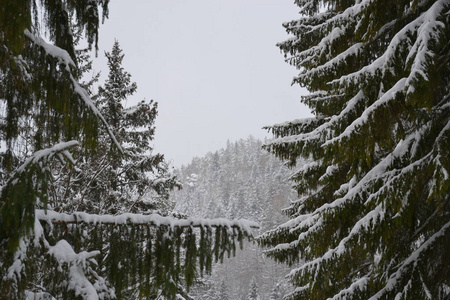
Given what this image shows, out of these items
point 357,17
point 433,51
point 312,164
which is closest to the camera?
point 433,51

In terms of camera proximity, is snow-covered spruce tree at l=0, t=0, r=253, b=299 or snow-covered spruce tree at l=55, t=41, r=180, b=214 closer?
snow-covered spruce tree at l=0, t=0, r=253, b=299

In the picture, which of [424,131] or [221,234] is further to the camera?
[424,131]

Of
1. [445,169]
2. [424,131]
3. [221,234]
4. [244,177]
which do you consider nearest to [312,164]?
[424,131]

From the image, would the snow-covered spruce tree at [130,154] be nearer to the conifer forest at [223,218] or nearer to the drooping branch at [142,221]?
the conifer forest at [223,218]

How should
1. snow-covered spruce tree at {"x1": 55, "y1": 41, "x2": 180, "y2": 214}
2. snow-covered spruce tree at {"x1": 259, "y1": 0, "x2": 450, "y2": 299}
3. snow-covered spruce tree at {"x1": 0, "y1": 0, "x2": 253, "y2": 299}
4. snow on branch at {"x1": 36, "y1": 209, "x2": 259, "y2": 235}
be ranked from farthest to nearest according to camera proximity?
snow-covered spruce tree at {"x1": 55, "y1": 41, "x2": 180, "y2": 214}
snow-covered spruce tree at {"x1": 259, "y1": 0, "x2": 450, "y2": 299}
snow on branch at {"x1": 36, "y1": 209, "x2": 259, "y2": 235}
snow-covered spruce tree at {"x1": 0, "y1": 0, "x2": 253, "y2": 299}

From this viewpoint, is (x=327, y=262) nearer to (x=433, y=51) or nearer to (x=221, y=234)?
(x=221, y=234)

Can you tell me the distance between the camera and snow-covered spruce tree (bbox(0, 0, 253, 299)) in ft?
7.00

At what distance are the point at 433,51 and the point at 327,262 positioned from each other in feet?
7.82

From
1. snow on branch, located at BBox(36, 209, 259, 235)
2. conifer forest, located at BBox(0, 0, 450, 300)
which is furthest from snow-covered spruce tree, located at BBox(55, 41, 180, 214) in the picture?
snow on branch, located at BBox(36, 209, 259, 235)

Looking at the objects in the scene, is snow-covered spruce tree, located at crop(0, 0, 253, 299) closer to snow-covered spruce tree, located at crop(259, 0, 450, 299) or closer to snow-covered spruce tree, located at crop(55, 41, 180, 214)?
snow-covered spruce tree, located at crop(259, 0, 450, 299)

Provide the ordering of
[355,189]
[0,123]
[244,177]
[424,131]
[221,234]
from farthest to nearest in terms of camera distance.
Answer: [244,177] → [355,189] → [424,131] → [0,123] → [221,234]

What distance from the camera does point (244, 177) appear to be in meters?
117

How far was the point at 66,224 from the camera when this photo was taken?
248cm

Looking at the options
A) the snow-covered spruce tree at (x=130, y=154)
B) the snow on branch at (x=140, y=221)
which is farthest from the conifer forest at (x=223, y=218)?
the snow-covered spruce tree at (x=130, y=154)
